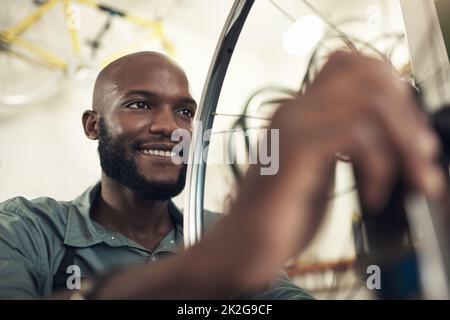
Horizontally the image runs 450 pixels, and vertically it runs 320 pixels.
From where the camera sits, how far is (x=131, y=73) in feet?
2.65

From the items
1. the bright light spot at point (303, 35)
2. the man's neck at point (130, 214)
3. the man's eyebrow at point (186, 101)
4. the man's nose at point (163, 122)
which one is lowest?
the man's neck at point (130, 214)

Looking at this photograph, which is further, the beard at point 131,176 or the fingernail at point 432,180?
the beard at point 131,176

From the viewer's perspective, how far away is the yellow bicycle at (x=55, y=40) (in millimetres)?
1230

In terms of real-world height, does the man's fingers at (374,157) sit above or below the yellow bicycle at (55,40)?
below

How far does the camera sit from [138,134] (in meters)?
0.78

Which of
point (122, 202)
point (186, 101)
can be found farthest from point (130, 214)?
point (186, 101)

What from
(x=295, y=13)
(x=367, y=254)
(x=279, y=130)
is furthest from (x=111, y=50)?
(x=279, y=130)

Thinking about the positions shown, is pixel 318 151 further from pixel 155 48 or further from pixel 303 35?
pixel 155 48

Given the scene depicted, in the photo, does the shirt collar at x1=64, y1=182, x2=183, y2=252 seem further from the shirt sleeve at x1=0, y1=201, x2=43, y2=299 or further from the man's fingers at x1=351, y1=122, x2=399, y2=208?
the man's fingers at x1=351, y1=122, x2=399, y2=208

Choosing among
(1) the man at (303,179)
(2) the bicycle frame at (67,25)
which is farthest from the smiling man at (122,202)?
(2) the bicycle frame at (67,25)

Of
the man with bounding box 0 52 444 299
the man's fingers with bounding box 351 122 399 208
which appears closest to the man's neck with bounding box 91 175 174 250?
the man with bounding box 0 52 444 299

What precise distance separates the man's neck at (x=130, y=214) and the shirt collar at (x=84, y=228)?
22mm

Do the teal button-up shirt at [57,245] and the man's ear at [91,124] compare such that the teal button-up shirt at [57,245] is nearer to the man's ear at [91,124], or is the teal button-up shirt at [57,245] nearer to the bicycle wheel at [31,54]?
the man's ear at [91,124]

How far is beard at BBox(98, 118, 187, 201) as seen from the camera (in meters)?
0.79
